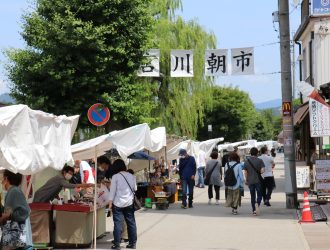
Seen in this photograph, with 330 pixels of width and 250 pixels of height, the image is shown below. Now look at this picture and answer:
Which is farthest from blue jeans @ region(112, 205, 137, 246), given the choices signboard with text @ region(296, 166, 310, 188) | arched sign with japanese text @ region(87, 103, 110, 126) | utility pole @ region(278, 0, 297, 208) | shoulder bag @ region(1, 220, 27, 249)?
signboard with text @ region(296, 166, 310, 188)

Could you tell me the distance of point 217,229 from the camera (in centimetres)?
1530

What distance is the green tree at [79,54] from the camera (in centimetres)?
2456

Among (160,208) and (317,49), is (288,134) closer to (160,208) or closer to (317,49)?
(160,208)

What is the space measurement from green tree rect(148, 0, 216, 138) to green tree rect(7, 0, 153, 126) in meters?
10.6

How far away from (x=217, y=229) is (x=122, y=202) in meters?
3.61

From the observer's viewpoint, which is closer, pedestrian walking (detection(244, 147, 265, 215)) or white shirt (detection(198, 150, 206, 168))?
pedestrian walking (detection(244, 147, 265, 215))

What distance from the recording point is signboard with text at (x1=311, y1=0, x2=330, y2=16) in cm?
2811

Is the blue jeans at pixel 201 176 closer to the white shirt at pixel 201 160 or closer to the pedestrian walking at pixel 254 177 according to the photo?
the white shirt at pixel 201 160

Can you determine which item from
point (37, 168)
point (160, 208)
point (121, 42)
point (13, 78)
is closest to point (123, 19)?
point (121, 42)

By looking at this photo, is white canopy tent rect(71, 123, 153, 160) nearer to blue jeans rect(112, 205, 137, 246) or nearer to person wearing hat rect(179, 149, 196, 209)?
blue jeans rect(112, 205, 137, 246)

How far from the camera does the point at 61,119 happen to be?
11.7m

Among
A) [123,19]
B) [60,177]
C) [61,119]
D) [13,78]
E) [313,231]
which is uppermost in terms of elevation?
[123,19]

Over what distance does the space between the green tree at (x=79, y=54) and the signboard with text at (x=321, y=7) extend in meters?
7.14

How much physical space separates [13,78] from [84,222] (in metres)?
14.5
